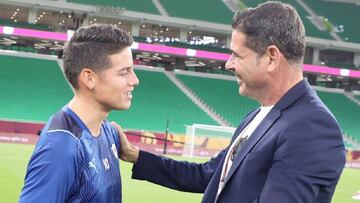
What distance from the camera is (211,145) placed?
21.7 m

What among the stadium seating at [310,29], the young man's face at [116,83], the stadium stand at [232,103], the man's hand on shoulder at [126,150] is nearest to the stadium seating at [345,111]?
the stadium stand at [232,103]

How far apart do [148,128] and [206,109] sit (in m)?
6.05

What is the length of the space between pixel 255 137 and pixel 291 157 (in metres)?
0.25

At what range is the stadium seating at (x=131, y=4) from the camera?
35.6m

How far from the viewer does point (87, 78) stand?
2.22 metres

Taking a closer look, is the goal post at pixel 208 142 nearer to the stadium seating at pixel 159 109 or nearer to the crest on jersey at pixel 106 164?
the stadium seating at pixel 159 109

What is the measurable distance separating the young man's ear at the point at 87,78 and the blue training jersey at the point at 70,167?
0.13 metres

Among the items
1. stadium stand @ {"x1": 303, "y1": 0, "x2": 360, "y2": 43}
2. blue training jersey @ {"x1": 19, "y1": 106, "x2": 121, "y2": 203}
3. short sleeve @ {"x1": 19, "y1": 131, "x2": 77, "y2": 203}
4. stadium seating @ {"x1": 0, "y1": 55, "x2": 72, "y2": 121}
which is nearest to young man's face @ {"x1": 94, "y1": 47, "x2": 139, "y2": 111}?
blue training jersey @ {"x1": 19, "y1": 106, "x2": 121, "y2": 203}

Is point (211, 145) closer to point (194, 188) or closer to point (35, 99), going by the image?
point (35, 99)

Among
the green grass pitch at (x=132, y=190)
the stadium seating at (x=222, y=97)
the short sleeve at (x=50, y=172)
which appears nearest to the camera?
the short sleeve at (x=50, y=172)

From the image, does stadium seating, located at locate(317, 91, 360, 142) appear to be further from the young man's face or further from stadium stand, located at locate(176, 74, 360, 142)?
the young man's face

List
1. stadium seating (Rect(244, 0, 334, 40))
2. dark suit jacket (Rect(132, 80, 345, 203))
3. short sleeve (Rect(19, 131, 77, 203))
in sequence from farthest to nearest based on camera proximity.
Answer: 1. stadium seating (Rect(244, 0, 334, 40))
2. short sleeve (Rect(19, 131, 77, 203))
3. dark suit jacket (Rect(132, 80, 345, 203))

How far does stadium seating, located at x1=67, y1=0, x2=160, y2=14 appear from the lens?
35594 millimetres

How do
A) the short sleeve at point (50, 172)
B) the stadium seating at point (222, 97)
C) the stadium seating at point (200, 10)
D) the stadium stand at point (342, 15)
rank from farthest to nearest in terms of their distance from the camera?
the stadium stand at point (342, 15) < the stadium seating at point (200, 10) < the stadium seating at point (222, 97) < the short sleeve at point (50, 172)
